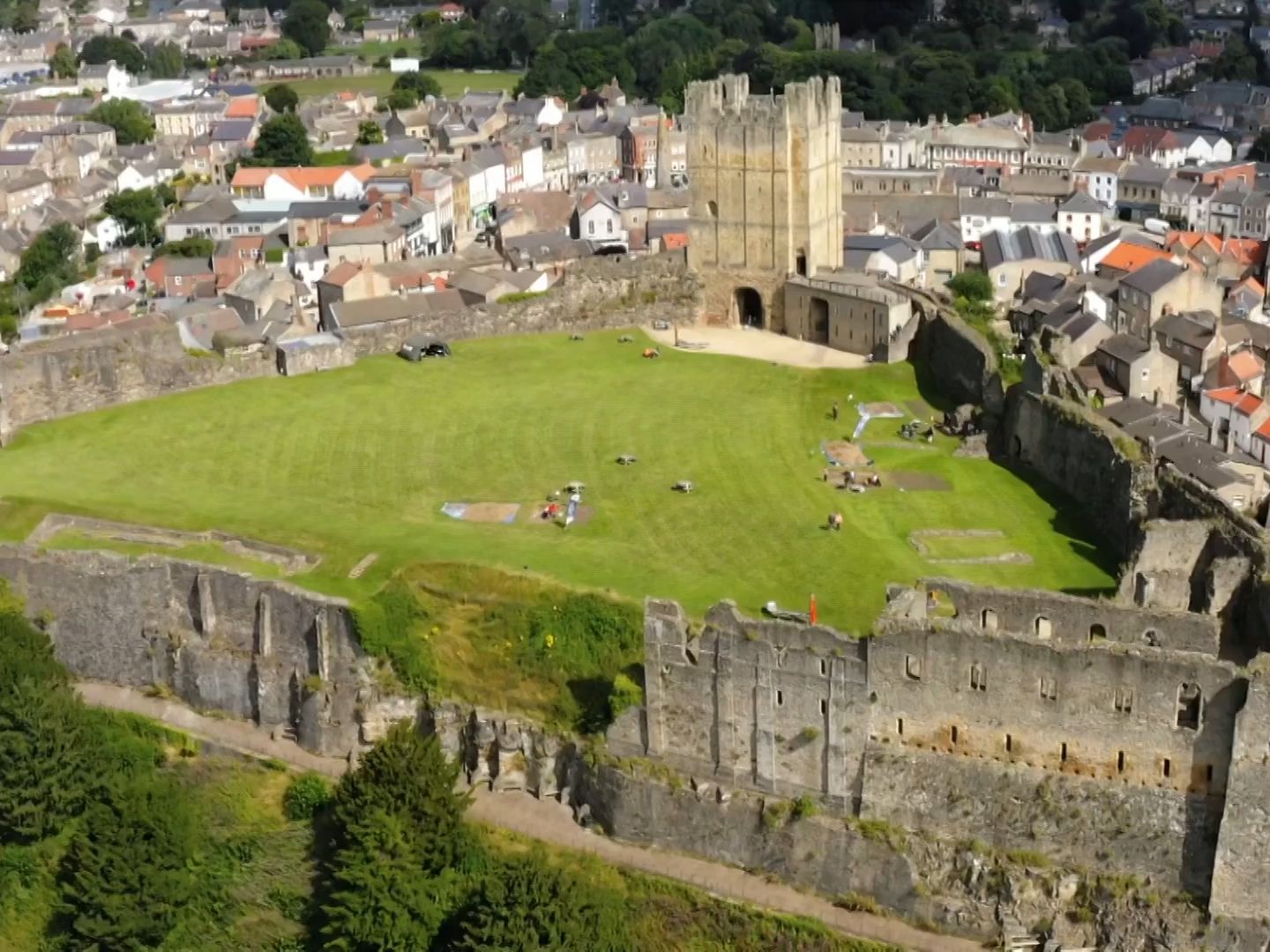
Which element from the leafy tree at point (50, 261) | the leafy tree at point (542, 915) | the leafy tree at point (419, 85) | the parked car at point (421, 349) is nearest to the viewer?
the leafy tree at point (542, 915)

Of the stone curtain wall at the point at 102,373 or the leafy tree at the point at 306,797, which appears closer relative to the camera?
the leafy tree at the point at 306,797

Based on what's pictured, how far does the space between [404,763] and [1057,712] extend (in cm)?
1088

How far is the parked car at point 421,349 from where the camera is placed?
48.8 m

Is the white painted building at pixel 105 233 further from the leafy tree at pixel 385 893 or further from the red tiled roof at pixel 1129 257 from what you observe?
the leafy tree at pixel 385 893

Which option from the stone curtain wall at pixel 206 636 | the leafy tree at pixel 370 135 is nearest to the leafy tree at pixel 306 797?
the stone curtain wall at pixel 206 636

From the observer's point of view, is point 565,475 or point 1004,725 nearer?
point 1004,725

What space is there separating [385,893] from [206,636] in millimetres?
8468

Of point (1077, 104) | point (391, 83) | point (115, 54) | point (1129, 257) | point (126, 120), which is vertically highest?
point (115, 54)

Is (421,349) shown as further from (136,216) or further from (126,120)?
A: (126,120)

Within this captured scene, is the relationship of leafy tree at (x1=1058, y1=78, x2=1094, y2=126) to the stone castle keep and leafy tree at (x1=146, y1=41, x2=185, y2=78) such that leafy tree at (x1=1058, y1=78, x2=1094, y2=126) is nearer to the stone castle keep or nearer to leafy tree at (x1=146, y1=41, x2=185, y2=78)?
leafy tree at (x1=146, y1=41, x2=185, y2=78)

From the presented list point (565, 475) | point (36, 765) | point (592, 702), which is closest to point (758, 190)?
point (565, 475)

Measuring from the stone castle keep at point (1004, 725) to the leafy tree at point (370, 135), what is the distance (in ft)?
293

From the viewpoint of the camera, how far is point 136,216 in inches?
3612

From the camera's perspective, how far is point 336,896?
92.4ft
